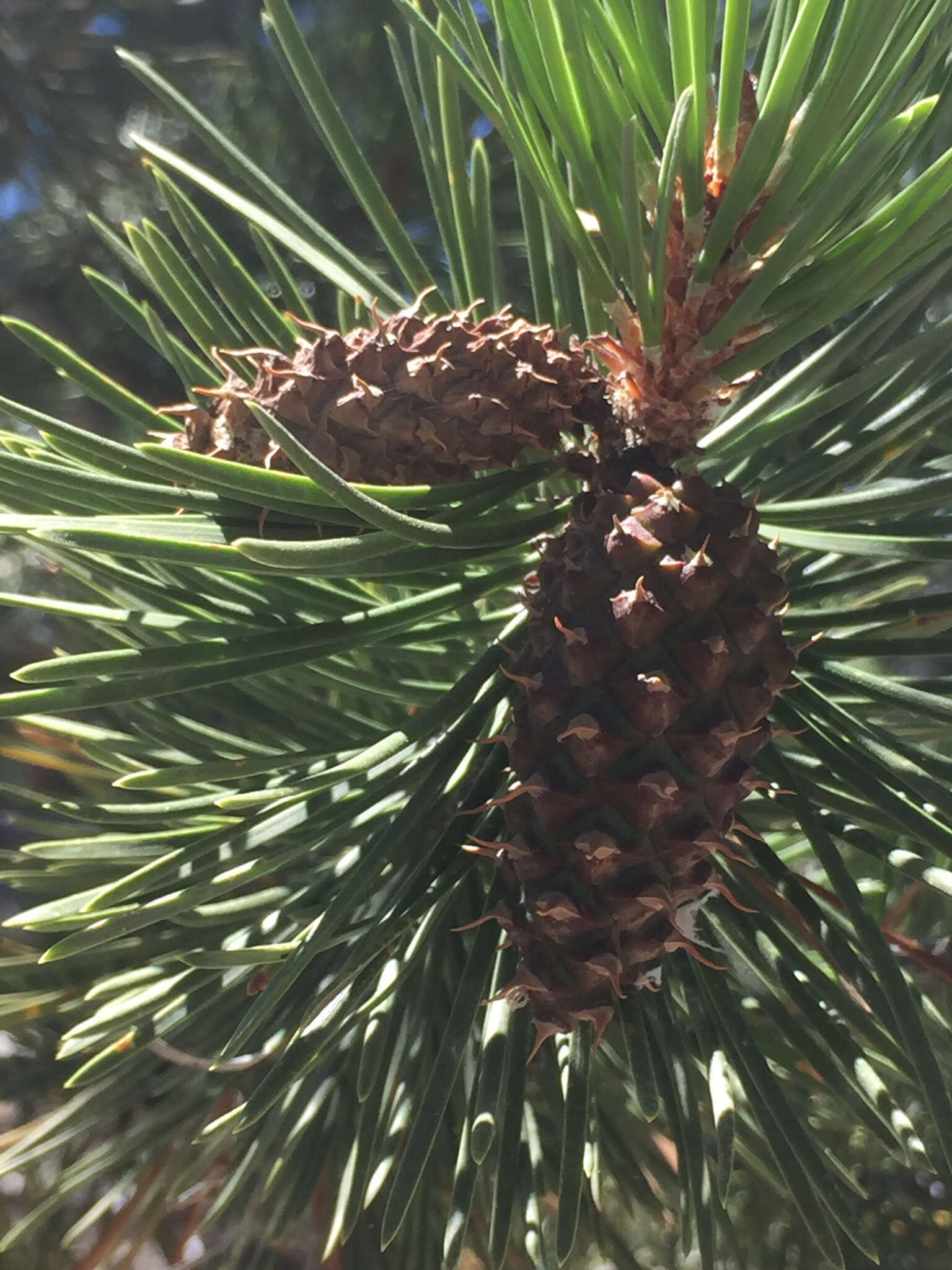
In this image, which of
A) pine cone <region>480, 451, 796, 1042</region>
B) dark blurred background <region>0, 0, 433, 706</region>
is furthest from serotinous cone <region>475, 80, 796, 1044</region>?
dark blurred background <region>0, 0, 433, 706</region>

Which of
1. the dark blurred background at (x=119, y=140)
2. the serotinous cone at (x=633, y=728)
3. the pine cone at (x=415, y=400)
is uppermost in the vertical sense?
the dark blurred background at (x=119, y=140)

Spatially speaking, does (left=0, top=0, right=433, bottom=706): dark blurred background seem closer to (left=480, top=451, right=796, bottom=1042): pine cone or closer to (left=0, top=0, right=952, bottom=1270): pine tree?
(left=0, top=0, right=952, bottom=1270): pine tree

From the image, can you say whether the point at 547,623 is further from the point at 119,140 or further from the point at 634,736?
the point at 119,140

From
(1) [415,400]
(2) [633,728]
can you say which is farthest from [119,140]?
(2) [633,728]

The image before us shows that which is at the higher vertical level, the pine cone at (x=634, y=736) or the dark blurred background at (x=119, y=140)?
the dark blurred background at (x=119, y=140)

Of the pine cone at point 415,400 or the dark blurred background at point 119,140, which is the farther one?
the dark blurred background at point 119,140

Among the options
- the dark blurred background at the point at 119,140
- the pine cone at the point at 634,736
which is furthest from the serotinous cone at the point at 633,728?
the dark blurred background at the point at 119,140

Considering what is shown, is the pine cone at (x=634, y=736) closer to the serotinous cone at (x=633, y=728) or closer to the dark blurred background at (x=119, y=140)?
the serotinous cone at (x=633, y=728)

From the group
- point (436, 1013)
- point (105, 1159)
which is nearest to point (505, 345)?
point (436, 1013)
